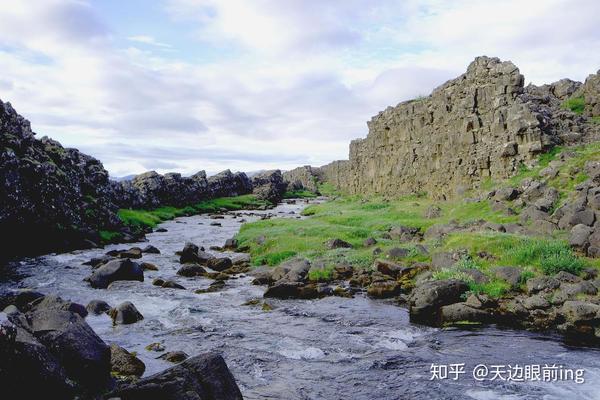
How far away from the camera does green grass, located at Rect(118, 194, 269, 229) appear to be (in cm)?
8156

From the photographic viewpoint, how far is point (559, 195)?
39.9 meters

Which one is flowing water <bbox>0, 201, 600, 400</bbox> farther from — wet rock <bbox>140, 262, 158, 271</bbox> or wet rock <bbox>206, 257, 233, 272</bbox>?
wet rock <bbox>206, 257, 233, 272</bbox>

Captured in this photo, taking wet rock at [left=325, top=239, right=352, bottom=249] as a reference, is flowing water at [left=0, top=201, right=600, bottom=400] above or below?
below

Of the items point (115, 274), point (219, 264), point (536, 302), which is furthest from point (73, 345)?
point (219, 264)

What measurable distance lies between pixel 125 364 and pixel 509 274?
75.0ft

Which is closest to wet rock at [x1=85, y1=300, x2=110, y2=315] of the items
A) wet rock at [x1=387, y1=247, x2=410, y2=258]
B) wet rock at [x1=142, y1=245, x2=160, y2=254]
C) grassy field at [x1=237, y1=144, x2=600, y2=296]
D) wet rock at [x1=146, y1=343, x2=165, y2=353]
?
wet rock at [x1=146, y1=343, x2=165, y2=353]

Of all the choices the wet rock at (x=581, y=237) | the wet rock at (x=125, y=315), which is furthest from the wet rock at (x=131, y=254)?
the wet rock at (x=581, y=237)

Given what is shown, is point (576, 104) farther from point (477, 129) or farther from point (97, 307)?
point (97, 307)

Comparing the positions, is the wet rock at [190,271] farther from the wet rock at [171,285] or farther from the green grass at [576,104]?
the green grass at [576,104]

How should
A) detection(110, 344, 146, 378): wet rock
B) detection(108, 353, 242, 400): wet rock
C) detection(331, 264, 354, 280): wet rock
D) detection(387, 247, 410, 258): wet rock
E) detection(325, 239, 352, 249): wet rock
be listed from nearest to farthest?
detection(108, 353, 242, 400): wet rock
detection(110, 344, 146, 378): wet rock
detection(331, 264, 354, 280): wet rock
detection(387, 247, 410, 258): wet rock
detection(325, 239, 352, 249): wet rock

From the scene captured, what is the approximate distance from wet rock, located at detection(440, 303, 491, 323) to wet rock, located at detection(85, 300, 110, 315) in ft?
65.0

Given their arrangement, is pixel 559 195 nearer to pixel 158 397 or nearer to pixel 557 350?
pixel 557 350

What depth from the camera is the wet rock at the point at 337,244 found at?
45781 millimetres

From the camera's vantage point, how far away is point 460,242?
35375 millimetres
